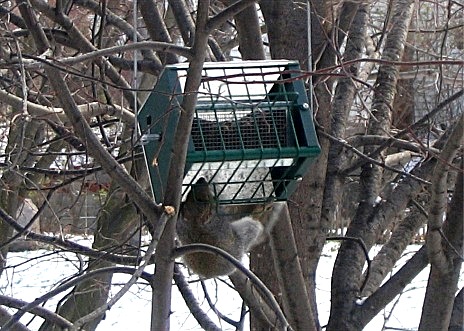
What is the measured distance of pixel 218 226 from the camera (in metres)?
2.83

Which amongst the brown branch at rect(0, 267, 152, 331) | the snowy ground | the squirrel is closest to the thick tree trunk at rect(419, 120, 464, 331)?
the squirrel

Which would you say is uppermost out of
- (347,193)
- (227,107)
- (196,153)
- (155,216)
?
(347,193)

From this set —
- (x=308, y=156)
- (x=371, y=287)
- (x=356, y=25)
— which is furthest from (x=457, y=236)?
(x=356, y=25)

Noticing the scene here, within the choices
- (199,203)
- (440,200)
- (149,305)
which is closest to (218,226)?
(199,203)

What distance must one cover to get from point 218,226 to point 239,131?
0.59m

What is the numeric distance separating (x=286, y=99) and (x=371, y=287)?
1418mm

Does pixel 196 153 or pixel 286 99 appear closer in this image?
pixel 196 153

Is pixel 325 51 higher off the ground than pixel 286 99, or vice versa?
pixel 325 51

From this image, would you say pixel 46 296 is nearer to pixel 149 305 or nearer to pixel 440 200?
pixel 440 200

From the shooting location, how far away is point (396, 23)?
3938mm

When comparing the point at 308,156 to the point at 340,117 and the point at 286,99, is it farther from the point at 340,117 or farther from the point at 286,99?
the point at 340,117

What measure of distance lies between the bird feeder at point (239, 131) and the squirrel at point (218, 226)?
0.43 ft

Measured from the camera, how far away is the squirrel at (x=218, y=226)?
265 cm

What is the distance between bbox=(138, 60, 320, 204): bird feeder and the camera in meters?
2.26
